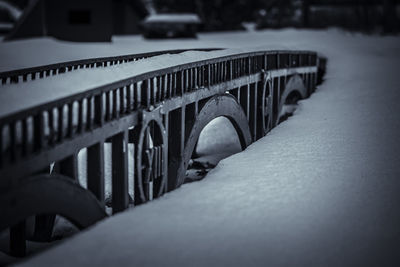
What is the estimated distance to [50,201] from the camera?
21.4ft

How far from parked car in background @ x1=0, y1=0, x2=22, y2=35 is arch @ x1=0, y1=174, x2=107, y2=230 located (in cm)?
3864

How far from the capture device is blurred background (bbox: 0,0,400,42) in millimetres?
34750

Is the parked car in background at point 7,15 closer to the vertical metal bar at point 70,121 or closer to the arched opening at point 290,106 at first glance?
the arched opening at point 290,106

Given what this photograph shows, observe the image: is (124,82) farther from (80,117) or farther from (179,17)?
(179,17)

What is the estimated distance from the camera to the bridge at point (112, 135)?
6.07 meters

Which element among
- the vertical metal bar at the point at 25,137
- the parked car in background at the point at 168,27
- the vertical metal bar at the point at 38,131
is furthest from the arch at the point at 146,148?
the parked car in background at the point at 168,27

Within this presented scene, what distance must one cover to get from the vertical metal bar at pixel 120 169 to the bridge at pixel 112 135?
0.01 m

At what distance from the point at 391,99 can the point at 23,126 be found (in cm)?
1287

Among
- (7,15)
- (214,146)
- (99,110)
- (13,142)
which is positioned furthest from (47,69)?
(7,15)

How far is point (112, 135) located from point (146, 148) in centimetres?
121

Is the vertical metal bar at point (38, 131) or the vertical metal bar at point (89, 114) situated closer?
the vertical metal bar at point (38, 131)

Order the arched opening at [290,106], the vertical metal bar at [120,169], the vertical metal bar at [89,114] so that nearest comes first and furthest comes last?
the vertical metal bar at [89,114], the vertical metal bar at [120,169], the arched opening at [290,106]

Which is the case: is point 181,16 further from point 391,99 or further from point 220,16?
point 391,99

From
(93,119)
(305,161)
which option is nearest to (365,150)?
(305,161)
